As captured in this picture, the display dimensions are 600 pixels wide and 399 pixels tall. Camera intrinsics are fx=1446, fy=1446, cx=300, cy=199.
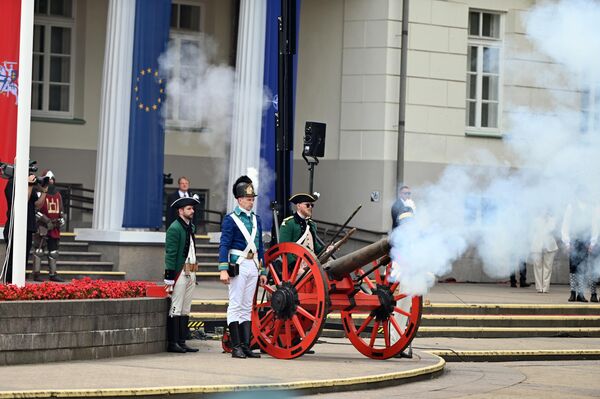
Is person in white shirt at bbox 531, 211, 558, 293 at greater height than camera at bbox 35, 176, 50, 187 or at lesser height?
lesser

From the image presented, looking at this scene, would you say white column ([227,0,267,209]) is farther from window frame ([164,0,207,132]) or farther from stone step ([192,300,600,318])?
stone step ([192,300,600,318])

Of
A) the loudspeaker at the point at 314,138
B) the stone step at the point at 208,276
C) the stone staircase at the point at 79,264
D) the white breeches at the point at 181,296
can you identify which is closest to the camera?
the white breeches at the point at 181,296

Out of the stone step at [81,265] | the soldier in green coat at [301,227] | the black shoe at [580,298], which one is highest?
the soldier in green coat at [301,227]

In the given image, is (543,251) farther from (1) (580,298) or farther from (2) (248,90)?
(2) (248,90)

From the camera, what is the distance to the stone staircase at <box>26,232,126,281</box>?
25.9 metres

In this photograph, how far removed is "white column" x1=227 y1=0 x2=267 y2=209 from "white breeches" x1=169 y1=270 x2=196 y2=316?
37.6 feet

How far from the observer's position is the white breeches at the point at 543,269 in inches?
1128

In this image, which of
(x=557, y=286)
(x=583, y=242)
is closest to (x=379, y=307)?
(x=583, y=242)

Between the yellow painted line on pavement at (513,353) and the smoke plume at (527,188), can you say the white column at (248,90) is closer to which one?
the yellow painted line on pavement at (513,353)

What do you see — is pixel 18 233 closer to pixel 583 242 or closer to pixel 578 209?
pixel 578 209

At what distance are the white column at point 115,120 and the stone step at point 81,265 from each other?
34.0 inches

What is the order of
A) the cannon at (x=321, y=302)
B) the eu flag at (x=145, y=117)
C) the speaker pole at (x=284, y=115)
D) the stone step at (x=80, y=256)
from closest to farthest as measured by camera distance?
the cannon at (x=321, y=302), the speaker pole at (x=284, y=115), the stone step at (x=80, y=256), the eu flag at (x=145, y=117)

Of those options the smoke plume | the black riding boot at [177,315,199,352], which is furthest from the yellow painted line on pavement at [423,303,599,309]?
the black riding boot at [177,315,199,352]

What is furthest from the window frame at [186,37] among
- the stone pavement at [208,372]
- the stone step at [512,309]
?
the stone pavement at [208,372]
